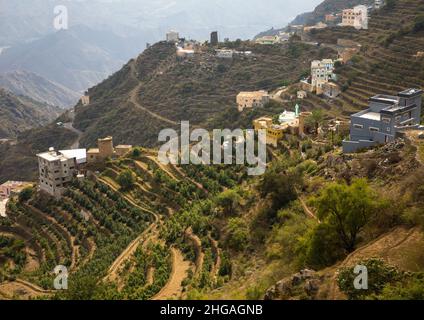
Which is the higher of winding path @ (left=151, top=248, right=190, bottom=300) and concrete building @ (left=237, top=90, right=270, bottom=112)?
concrete building @ (left=237, top=90, right=270, bottom=112)

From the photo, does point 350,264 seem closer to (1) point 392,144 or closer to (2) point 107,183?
(1) point 392,144

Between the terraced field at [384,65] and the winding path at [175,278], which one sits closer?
the winding path at [175,278]

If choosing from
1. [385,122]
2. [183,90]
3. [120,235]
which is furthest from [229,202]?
[183,90]

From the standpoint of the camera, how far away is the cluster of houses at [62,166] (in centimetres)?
3062

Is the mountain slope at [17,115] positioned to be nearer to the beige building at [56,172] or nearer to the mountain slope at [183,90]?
the mountain slope at [183,90]

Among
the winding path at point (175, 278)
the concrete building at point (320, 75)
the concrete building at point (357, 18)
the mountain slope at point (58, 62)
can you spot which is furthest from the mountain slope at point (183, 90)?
the mountain slope at point (58, 62)

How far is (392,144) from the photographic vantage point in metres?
18.9

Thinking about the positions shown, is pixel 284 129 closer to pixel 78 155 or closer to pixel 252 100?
pixel 78 155

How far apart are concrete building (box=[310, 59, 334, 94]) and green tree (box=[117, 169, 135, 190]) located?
18298mm

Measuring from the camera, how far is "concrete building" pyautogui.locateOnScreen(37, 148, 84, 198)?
3056 centimetres

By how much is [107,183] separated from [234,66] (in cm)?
3488

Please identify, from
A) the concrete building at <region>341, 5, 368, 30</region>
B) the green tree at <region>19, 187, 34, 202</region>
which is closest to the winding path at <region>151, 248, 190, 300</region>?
the green tree at <region>19, 187, 34, 202</region>

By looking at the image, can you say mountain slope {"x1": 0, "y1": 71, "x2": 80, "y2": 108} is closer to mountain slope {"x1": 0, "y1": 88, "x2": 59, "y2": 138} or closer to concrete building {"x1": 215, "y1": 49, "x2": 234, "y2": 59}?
mountain slope {"x1": 0, "y1": 88, "x2": 59, "y2": 138}

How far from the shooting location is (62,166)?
30.9m
